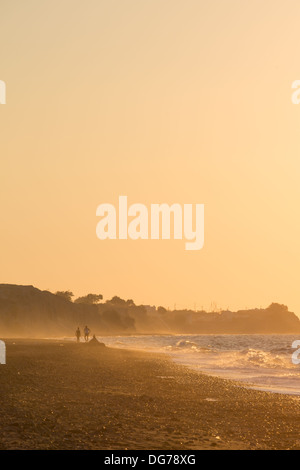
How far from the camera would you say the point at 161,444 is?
13406 millimetres

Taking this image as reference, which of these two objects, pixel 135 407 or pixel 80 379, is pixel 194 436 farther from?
pixel 80 379

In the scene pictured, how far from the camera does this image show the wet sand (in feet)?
45.0

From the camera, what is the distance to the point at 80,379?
2891cm

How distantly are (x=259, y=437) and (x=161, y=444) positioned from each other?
3077 mm

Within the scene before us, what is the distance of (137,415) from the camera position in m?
17.9

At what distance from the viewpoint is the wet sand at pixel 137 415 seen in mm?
13727
